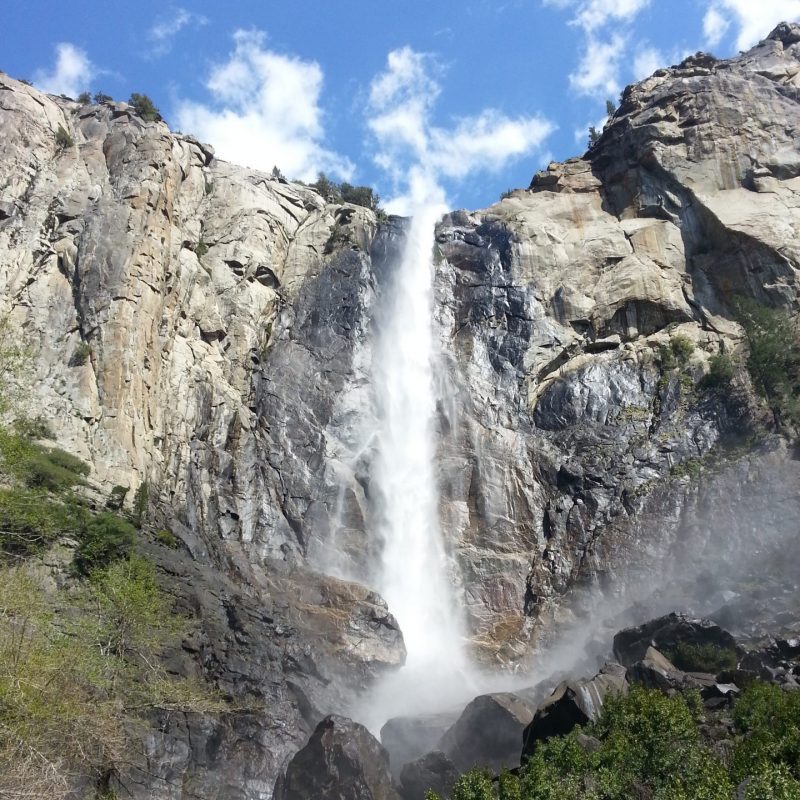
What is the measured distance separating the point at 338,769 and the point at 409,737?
191 inches

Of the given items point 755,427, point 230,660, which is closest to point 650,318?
point 755,427

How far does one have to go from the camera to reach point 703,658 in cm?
2239

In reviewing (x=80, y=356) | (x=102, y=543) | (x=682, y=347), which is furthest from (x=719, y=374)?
(x=80, y=356)

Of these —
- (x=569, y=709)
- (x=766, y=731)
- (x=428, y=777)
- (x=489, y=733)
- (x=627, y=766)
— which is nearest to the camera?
(x=766, y=731)

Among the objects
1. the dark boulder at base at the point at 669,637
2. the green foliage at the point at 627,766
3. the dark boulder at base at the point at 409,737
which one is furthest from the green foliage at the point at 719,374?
the green foliage at the point at 627,766

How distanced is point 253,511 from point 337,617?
6439 mm

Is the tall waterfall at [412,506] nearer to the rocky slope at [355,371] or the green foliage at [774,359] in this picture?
the rocky slope at [355,371]

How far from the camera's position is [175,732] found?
67.5 feet

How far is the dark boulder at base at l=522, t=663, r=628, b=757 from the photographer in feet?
61.7

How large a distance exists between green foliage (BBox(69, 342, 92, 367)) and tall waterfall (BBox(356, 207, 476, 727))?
46.6 feet

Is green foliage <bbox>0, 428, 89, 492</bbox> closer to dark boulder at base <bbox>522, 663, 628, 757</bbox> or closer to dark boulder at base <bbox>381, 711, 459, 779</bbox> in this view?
dark boulder at base <bbox>381, 711, 459, 779</bbox>

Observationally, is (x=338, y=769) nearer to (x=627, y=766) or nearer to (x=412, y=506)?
(x=627, y=766)

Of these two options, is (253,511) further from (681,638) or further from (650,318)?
(650,318)

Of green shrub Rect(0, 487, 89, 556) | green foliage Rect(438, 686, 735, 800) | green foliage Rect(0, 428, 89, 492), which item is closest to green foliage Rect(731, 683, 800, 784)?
green foliage Rect(438, 686, 735, 800)
